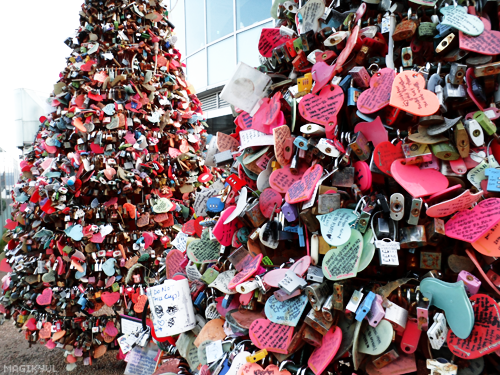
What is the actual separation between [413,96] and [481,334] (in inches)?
21.4

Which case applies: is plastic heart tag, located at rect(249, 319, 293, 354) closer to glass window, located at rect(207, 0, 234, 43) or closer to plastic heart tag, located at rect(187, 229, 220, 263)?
plastic heart tag, located at rect(187, 229, 220, 263)

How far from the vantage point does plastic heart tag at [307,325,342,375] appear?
79 centimetres

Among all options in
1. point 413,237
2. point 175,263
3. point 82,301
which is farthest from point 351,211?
point 82,301

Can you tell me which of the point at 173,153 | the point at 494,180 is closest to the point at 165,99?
the point at 173,153

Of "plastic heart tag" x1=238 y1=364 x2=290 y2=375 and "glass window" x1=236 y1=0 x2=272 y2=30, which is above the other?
"glass window" x1=236 y1=0 x2=272 y2=30

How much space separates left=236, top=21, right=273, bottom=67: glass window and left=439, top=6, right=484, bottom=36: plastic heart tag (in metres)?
7.45

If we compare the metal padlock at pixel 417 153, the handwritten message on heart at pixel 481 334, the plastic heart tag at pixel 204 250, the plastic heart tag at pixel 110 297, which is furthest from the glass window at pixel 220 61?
the handwritten message on heart at pixel 481 334

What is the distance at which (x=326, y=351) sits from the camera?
81 cm

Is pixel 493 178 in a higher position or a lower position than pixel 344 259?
higher

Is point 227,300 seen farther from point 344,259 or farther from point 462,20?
point 462,20

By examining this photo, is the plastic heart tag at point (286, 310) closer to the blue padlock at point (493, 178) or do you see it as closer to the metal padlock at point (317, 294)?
the metal padlock at point (317, 294)

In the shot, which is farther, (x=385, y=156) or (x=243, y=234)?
(x=243, y=234)

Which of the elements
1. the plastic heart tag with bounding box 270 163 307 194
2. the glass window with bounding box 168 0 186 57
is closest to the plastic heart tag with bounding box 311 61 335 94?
the plastic heart tag with bounding box 270 163 307 194

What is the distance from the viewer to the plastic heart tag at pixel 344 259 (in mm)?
815
